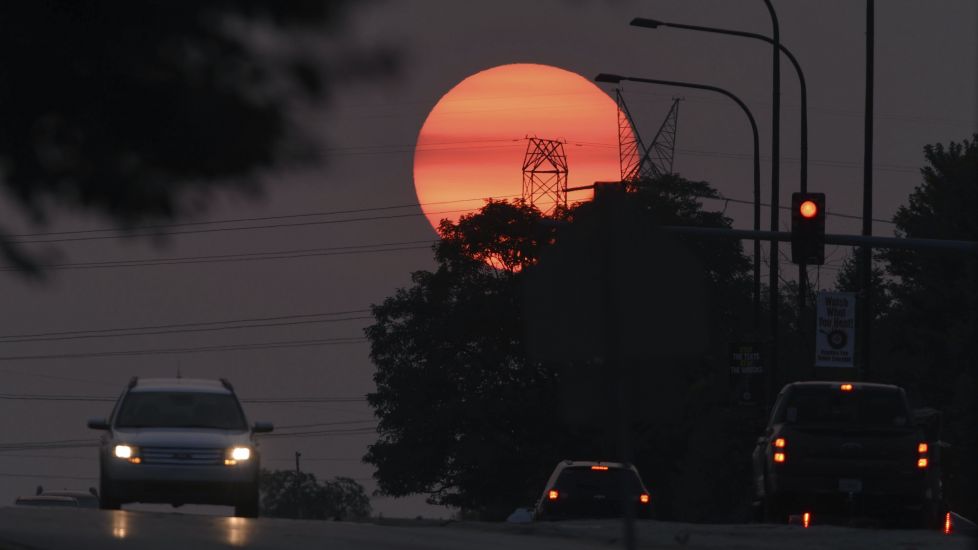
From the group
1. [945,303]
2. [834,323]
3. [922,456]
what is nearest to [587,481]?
[922,456]

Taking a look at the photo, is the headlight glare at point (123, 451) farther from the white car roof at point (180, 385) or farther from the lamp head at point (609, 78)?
the lamp head at point (609, 78)

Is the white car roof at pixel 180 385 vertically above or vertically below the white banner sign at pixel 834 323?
below

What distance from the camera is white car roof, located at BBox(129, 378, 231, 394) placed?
79.8ft

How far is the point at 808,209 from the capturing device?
29.9 metres

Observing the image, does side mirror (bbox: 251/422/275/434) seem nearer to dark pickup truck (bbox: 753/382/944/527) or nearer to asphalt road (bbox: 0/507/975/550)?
asphalt road (bbox: 0/507/975/550)

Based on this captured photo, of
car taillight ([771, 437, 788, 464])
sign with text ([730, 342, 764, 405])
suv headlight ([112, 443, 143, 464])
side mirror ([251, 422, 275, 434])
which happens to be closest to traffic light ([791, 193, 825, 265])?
car taillight ([771, 437, 788, 464])

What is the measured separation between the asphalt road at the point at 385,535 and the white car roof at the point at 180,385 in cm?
222

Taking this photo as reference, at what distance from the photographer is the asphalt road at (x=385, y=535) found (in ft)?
58.0

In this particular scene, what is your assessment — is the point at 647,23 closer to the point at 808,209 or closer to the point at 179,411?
the point at 808,209

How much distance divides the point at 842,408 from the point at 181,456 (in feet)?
25.8

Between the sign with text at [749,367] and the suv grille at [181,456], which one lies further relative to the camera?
the sign with text at [749,367]

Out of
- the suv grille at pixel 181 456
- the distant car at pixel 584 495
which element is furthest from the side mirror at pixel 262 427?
the distant car at pixel 584 495

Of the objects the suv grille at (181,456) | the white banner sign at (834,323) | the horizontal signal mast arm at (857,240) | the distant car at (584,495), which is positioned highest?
the horizontal signal mast arm at (857,240)

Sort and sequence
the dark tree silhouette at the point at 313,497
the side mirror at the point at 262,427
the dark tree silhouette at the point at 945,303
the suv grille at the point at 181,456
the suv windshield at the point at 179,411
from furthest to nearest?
the dark tree silhouette at the point at 313,497 < the dark tree silhouette at the point at 945,303 < the suv windshield at the point at 179,411 < the side mirror at the point at 262,427 < the suv grille at the point at 181,456
